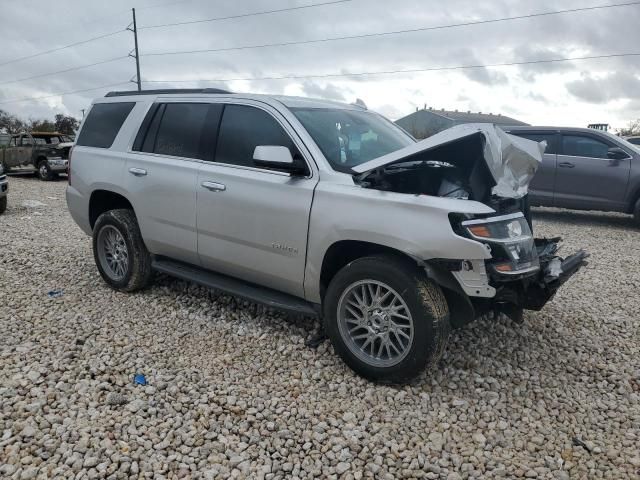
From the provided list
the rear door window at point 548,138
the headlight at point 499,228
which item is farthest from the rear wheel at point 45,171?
the headlight at point 499,228

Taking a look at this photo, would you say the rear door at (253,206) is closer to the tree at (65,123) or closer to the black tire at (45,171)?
the black tire at (45,171)

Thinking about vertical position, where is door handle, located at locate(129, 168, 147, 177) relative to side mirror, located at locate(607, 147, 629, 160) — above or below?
below

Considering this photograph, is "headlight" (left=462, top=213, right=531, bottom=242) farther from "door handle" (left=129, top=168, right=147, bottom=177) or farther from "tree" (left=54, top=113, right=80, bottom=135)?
"tree" (left=54, top=113, right=80, bottom=135)

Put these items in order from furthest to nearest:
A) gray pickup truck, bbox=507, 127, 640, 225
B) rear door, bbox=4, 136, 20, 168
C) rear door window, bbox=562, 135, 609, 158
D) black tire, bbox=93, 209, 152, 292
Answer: rear door, bbox=4, 136, 20, 168 < rear door window, bbox=562, 135, 609, 158 < gray pickup truck, bbox=507, 127, 640, 225 < black tire, bbox=93, 209, 152, 292

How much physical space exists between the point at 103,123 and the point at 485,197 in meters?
3.85

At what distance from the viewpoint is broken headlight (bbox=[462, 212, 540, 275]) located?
115 inches

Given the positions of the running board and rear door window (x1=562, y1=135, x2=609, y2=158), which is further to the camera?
rear door window (x1=562, y1=135, x2=609, y2=158)

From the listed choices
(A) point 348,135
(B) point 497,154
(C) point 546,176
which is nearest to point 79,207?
(A) point 348,135

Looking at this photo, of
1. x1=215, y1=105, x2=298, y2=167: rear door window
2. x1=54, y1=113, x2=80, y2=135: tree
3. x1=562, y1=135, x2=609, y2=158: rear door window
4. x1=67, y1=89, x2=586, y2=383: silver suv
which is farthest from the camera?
x1=54, y1=113, x2=80, y2=135: tree

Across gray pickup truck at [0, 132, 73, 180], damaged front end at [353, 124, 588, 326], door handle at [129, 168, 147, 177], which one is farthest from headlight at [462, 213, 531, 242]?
gray pickup truck at [0, 132, 73, 180]

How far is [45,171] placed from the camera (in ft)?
57.1

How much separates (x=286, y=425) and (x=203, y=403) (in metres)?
0.56

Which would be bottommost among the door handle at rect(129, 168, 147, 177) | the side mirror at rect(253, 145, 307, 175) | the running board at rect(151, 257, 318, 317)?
the running board at rect(151, 257, 318, 317)

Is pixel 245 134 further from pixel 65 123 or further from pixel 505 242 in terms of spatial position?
pixel 65 123
